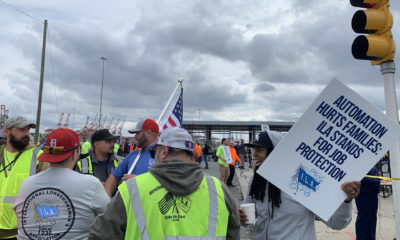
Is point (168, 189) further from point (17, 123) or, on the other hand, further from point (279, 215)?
point (17, 123)

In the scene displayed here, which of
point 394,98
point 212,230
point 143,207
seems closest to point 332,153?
point 212,230

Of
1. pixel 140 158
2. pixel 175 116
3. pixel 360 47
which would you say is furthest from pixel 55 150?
pixel 360 47

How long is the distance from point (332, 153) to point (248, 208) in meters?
0.72

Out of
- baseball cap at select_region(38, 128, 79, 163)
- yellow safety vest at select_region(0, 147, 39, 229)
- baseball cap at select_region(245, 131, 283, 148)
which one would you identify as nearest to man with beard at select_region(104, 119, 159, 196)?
yellow safety vest at select_region(0, 147, 39, 229)

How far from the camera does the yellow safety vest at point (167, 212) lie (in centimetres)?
169

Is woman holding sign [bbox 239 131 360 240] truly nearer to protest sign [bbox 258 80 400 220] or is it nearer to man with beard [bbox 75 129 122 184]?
protest sign [bbox 258 80 400 220]

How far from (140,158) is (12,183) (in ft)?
4.30

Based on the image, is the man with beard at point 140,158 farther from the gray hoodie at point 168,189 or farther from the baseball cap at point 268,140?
the gray hoodie at point 168,189

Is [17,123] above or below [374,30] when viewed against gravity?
below

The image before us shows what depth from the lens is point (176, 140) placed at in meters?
1.97

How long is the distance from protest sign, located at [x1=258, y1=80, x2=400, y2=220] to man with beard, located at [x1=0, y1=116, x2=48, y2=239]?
7.55 feet

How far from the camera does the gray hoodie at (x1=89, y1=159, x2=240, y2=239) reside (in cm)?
167

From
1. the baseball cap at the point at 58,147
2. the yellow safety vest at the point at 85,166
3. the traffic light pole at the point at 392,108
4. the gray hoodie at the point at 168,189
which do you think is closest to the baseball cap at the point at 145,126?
the yellow safety vest at the point at 85,166

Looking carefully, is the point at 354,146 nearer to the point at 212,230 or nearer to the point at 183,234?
the point at 212,230
